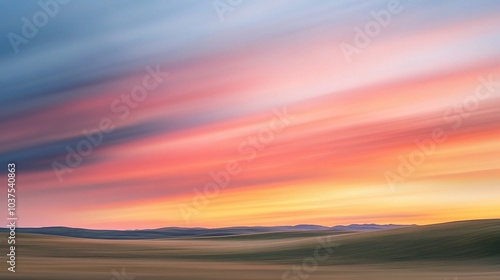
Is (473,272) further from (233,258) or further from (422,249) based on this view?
(233,258)

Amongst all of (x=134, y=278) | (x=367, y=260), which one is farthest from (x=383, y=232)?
(x=134, y=278)

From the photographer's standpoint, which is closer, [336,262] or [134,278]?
[134,278]

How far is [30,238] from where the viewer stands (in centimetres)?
4322

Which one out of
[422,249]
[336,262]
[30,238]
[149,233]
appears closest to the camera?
[336,262]

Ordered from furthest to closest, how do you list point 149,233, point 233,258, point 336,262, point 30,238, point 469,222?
point 149,233, point 30,238, point 469,222, point 233,258, point 336,262

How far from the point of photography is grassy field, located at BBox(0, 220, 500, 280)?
66.1ft

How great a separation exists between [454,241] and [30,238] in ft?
90.8

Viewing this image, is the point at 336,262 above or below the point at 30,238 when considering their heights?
below

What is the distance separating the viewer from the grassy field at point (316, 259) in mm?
20141

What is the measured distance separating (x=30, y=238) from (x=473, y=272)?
31.0 meters

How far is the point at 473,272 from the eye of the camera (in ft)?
71.8

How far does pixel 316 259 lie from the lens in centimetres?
3039

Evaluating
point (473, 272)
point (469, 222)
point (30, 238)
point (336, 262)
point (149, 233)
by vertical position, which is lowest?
point (473, 272)

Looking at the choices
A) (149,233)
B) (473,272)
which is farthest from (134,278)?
(149,233)
